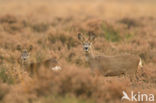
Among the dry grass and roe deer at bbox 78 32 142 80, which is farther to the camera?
roe deer at bbox 78 32 142 80

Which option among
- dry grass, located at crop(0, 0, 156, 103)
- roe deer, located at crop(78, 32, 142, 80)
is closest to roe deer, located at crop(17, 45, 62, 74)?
dry grass, located at crop(0, 0, 156, 103)

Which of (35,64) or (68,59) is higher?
(35,64)

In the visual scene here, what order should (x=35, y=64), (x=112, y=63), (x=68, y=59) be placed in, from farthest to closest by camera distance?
(x=68, y=59) < (x=35, y=64) < (x=112, y=63)

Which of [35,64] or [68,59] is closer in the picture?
[35,64]

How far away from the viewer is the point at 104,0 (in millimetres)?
49500

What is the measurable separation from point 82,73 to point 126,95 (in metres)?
1.41

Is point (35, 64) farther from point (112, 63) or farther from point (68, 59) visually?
point (68, 59)

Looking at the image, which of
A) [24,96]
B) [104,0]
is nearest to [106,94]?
[24,96]

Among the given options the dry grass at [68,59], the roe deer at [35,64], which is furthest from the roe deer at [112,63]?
the roe deer at [35,64]

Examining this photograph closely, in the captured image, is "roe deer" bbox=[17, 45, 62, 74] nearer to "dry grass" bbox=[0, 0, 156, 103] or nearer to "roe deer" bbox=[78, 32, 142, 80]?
"dry grass" bbox=[0, 0, 156, 103]

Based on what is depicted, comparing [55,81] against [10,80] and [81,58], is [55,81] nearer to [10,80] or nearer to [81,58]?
[10,80]

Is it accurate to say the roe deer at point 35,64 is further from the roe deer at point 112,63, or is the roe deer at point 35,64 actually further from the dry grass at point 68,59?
the roe deer at point 112,63

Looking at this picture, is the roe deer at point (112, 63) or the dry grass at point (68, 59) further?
the roe deer at point (112, 63)

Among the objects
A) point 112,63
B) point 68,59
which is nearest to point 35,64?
point 112,63
